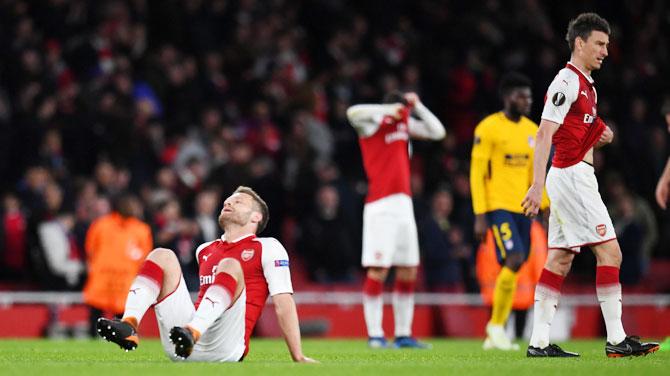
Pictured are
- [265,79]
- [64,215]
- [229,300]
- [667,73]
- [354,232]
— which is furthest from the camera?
[667,73]

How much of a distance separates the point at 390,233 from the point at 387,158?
80 cm

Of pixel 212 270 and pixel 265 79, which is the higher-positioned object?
pixel 265 79

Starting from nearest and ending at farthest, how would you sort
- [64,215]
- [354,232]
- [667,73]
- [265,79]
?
[64,215], [354,232], [265,79], [667,73]

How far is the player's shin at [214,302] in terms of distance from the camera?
319 inches

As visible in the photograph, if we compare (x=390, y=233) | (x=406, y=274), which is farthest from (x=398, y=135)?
(x=406, y=274)

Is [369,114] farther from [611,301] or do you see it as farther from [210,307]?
[210,307]

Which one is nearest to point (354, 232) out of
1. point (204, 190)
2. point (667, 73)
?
point (204, 190)

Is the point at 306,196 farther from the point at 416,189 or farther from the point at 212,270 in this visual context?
the point at 212,270

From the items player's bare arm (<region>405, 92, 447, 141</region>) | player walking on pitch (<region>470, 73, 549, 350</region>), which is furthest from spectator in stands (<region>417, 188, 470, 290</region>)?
player walking on pitch (<region>470, 73, 549, 350</region>)

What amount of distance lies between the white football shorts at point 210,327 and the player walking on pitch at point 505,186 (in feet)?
14.3

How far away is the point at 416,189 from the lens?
19.3 m

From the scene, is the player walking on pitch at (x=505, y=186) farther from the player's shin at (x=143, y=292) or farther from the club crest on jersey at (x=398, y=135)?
the player's shin at (x=143, y=292)

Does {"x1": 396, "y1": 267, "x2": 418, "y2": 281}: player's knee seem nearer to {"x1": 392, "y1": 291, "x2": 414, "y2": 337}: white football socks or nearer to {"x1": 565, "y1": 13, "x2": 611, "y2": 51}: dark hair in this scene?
{"x1": 392, "y1": 291, "x2": 414, "y2": 337}: white football socks

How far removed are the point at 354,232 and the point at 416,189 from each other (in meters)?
1.17
